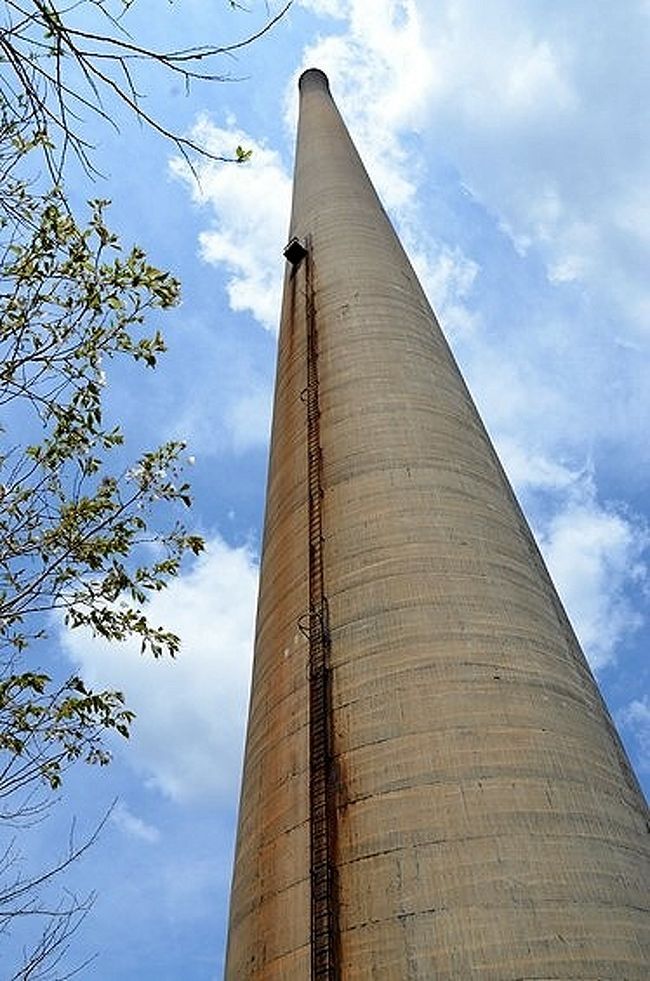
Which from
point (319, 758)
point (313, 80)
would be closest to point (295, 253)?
point (319, 758)

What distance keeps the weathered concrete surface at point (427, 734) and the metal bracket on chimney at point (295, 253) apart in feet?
9.00

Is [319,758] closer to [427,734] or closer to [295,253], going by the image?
[427,734]

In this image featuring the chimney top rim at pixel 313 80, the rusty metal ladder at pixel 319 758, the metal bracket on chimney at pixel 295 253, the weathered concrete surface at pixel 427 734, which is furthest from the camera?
the chimney top rim at pixel 313 80

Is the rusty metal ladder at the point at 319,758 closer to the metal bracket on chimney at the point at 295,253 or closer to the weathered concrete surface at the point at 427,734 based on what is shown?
the weathered concrete surface at the point at 427,734

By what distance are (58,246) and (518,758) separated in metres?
3.80

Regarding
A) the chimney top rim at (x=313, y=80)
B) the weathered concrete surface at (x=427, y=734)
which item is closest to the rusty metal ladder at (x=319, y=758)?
the weathered concrete surface at (x=427, y=734)

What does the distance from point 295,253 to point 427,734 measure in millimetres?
6892

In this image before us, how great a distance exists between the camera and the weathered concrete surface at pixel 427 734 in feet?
13.3

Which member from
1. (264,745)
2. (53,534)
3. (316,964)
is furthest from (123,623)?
(316,964)

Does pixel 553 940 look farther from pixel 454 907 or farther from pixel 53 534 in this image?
pixel 53 534

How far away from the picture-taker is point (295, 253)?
10.4 metres

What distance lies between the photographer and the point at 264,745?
5859mm

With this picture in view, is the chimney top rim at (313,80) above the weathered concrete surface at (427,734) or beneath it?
above

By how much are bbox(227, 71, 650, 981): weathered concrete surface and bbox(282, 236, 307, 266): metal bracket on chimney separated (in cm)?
274
